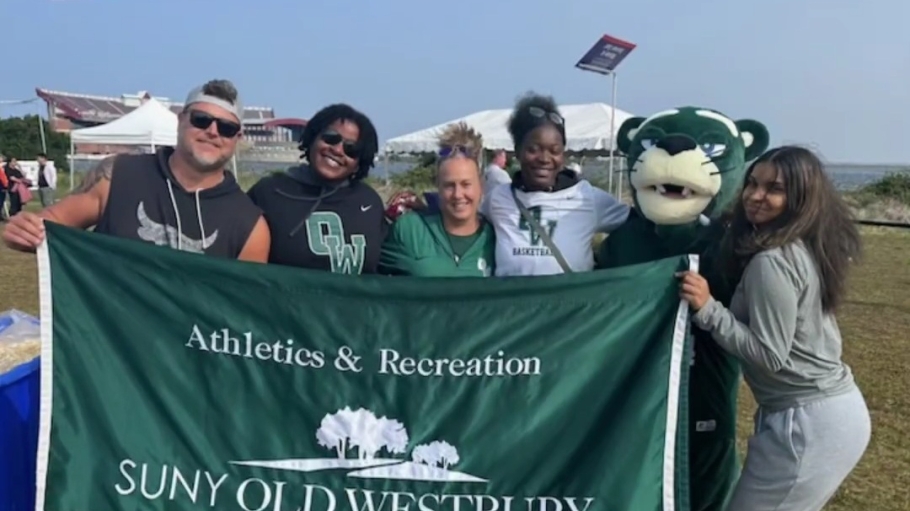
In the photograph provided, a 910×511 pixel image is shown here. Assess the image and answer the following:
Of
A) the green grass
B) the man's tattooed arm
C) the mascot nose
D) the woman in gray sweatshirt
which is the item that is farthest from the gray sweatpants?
the man's tattooed arm

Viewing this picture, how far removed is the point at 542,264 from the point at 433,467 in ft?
3.04

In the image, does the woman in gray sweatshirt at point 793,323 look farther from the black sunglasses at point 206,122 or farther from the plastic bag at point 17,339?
the plastic bag at point 17,339

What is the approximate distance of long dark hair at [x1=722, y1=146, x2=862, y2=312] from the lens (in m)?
2.62

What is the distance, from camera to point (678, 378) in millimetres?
2879

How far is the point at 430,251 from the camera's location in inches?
132

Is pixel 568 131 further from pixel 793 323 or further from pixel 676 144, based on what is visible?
pixel 793 323

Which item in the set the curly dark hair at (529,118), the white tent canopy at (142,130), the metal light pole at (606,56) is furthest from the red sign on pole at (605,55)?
the curly dark hair at (529,118)

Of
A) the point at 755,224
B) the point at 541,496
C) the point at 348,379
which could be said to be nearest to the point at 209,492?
the point at 348,379

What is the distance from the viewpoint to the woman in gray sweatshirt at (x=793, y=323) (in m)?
2.59

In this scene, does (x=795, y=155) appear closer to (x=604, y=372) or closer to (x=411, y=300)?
(x=604, y=372)

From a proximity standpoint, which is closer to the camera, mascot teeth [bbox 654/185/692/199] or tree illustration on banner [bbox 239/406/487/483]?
tree illustration on banner [bbox 239/406/487/483]

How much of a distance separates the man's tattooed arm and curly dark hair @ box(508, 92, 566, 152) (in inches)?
65.1

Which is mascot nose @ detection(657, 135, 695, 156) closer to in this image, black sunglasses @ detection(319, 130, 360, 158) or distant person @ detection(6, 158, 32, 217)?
black sunglasses @ detection(319, 130, 360, 158)

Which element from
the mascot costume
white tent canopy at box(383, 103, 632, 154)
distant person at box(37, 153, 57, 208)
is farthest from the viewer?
distant person at box(37, 153, 57, 208)
